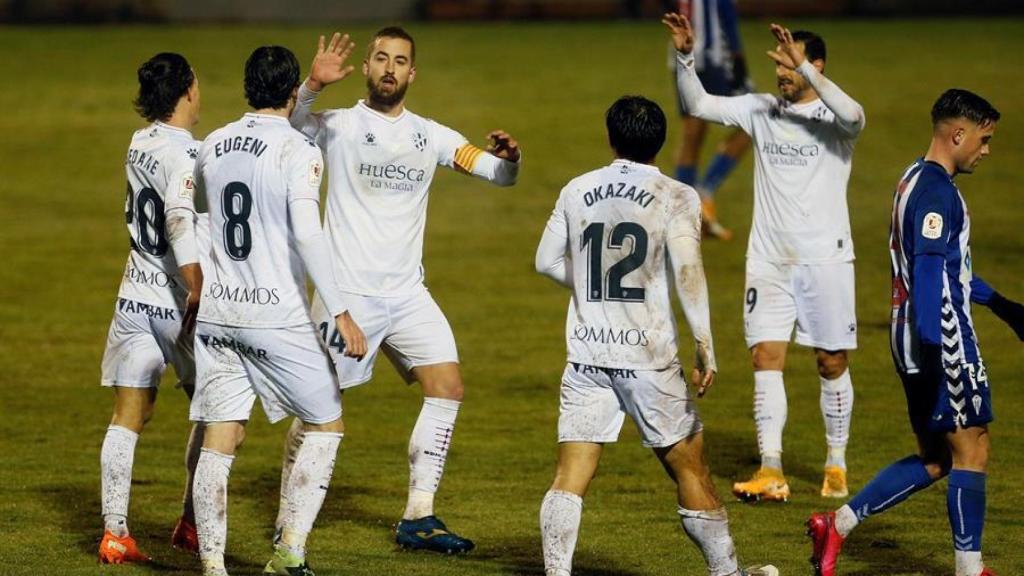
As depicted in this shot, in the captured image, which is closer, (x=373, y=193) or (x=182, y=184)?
(x=182, y=184)

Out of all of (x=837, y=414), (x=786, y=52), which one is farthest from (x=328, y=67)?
(x=837, y=414)

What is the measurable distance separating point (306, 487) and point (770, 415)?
10.5 ft

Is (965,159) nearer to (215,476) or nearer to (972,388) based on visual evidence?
(972,388)

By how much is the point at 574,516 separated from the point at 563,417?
0.42 m

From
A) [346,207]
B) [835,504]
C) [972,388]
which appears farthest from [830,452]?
[346,207]

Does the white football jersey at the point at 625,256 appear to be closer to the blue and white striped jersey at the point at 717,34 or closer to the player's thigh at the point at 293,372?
the player's thigh at the point at 293,372

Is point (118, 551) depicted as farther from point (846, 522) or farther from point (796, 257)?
point (796, 257)

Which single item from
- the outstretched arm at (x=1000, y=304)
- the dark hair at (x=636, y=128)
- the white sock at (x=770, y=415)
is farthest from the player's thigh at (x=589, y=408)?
the white sock at (x=770, y=415)

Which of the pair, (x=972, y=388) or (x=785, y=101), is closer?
(x=972, y=388)

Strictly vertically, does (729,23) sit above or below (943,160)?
above

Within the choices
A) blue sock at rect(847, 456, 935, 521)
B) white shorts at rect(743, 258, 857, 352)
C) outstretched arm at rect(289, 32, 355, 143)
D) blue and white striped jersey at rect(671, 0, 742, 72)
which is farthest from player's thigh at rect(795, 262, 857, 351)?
blue and white striped jersey at rect(671, 0, 742, 72)

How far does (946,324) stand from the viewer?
7484 mm

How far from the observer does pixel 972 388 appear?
747 centimetres

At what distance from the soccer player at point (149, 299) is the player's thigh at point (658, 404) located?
2.07 metres
